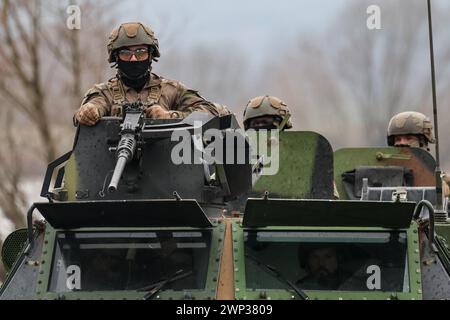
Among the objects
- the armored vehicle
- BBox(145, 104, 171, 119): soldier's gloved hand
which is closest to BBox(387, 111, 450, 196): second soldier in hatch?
BBox(145, 104, 171, 119): soldier's gloved hand

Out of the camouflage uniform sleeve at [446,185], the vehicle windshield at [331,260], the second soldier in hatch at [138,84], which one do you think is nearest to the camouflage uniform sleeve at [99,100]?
the second soldier in hatch at [138,84]

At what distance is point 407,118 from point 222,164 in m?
5.78

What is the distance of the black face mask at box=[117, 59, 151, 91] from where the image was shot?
1002 cm

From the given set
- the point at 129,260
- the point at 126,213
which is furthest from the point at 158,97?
the point at 129,260

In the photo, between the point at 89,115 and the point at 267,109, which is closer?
the point at 89,115

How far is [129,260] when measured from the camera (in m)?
8.66

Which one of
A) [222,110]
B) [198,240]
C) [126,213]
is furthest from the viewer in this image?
[222,110]

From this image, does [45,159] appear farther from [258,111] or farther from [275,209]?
[275,209]

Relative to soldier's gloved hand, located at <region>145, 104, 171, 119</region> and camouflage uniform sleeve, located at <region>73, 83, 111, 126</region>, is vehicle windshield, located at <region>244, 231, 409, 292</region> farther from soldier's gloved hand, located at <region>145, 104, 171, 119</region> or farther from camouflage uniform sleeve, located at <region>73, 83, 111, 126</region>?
camouflage uniform sleeve, located at <region>73, 83, 111, 126</region>

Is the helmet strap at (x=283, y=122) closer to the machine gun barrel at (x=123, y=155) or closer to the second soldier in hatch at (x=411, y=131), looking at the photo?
the machine gun barrel at (x=123, y=155)

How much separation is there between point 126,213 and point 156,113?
115cm

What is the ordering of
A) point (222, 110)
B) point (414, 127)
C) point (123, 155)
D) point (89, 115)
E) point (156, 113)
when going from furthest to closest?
point (414, 127) < point (222, 110) < point (156, 113) < point (89, 115) < point (123, 155)

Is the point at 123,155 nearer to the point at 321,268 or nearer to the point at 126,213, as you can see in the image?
the point at 126,213

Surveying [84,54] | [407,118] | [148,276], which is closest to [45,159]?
[84,54]
